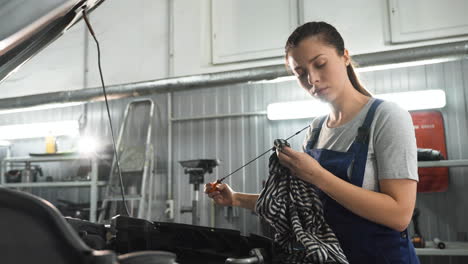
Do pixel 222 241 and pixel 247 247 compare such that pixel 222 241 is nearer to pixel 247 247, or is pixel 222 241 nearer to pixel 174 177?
pixel 247 247

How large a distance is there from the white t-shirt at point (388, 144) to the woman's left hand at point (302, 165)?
0.43 ft

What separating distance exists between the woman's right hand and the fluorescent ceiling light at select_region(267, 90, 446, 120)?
234 centimetres

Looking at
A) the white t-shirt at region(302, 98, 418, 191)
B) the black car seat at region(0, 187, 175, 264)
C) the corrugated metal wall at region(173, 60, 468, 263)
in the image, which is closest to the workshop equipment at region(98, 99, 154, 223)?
the corrugated metal wall at region(173, 60, 468, 263)

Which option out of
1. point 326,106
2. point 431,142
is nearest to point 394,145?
point 326,106

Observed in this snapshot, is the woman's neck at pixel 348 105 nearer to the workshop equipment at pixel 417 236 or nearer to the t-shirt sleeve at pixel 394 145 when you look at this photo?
the t-shirt sleeve at pixel 394 145

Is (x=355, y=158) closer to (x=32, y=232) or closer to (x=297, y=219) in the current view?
(x=297, y=219)

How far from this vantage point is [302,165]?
100cm

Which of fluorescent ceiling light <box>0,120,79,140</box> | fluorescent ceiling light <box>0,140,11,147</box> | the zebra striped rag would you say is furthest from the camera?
fluorescent ceiling light <box>0,140,11,147</box>

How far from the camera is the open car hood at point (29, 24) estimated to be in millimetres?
600

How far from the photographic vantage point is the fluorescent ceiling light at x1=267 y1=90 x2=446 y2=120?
12.4 feet

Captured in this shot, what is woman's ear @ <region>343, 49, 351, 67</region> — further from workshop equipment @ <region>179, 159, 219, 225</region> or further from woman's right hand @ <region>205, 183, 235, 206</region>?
workshop equipment @ <region>179, 159, 219, 225</region>

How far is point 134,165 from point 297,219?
4.04m

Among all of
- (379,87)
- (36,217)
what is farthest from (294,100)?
(36,217)

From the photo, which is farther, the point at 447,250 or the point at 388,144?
the point at 447,250
